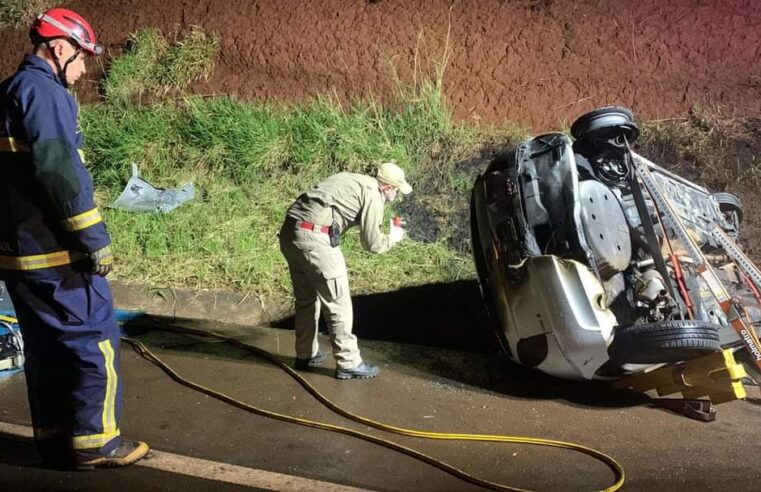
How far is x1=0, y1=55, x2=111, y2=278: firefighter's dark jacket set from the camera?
3.19m

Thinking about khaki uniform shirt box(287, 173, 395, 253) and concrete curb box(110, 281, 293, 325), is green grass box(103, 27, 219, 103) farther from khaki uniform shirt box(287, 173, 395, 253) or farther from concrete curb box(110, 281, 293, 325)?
khaki uniform shirt box(287, 173, 395, 253)

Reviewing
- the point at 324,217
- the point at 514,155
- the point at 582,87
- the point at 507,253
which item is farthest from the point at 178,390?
the point at 582,87

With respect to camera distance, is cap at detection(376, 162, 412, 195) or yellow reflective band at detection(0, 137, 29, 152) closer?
yellow reflective band at detection(0, 137, 29, 152)

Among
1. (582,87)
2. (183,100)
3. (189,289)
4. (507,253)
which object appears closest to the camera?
(507,253)

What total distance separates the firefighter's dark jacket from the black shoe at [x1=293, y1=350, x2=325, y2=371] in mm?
2000

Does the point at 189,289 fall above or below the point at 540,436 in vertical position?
above

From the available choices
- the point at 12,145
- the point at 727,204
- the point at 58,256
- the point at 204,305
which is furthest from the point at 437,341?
the point at 12,145

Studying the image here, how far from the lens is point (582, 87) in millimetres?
7973

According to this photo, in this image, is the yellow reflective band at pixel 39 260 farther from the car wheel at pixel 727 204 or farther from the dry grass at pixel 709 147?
the dry grass at pixel 709 147

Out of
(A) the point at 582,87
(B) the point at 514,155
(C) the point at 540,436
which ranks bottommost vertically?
(C) the point at 540,436

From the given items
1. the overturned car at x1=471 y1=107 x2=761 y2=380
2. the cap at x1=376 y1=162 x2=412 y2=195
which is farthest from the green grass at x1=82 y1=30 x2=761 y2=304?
the overturned car at x1=471 y1=107 x2=761 y2=380

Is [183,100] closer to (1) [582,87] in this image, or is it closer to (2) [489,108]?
(2) [489,108]

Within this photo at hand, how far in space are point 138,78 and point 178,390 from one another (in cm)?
601

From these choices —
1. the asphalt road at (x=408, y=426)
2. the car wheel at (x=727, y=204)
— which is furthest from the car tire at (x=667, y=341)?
the car wheel at (x=727, y=204)
